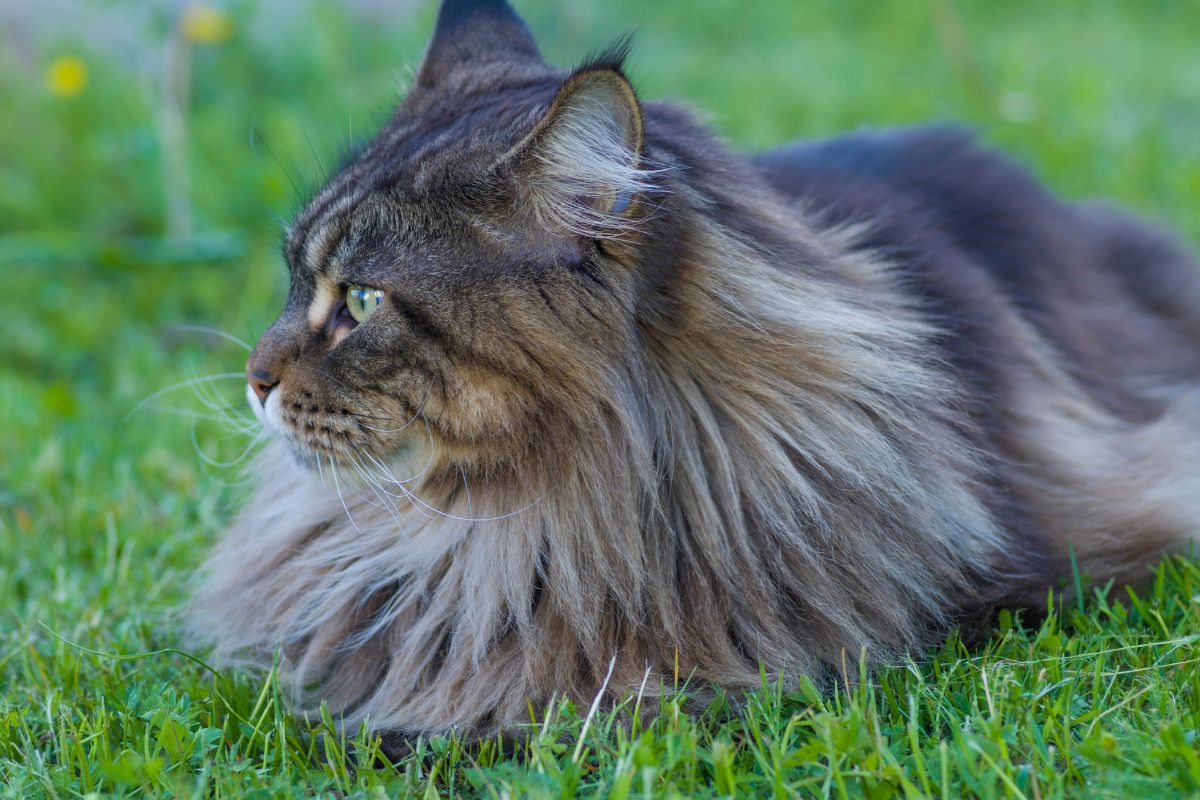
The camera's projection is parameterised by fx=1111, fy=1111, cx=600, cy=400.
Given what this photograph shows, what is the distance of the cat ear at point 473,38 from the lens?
260 cm

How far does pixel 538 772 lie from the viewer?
172 centimetres

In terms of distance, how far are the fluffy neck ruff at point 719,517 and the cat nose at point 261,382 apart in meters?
0.36

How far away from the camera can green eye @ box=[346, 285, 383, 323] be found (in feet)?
6.73

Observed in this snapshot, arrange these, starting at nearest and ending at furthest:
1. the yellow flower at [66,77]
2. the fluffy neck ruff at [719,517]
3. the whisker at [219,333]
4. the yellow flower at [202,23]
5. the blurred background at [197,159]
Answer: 1. the fluffy neck ruff at [719,517]
2. the whisker at [219,333]
3. the blurred background at [197,159]
4. the yellow flower at [202,23]
5. the yellow flower at [66,77]

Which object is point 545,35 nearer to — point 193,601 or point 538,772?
point 193,601

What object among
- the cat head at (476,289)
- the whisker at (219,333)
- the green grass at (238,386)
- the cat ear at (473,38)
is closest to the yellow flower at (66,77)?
the green grass at (238,386)

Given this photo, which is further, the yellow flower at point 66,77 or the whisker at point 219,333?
the yellow flower at point 66,77

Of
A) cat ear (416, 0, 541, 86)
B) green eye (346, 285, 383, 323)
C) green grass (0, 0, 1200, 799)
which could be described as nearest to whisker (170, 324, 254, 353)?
green grass (0, 0, 1200, 799)

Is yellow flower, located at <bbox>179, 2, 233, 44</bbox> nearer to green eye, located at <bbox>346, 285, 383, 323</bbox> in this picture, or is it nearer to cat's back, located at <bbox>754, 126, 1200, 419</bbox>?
cat's back, located at <bbox>754, 126, 1200, 419</bbox>

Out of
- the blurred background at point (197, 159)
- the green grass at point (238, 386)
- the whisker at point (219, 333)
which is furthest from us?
the blurred background at point (197, 159)

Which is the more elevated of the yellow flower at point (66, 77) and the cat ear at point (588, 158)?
the yellow flower at point (66, 77)

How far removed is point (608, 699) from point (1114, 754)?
0.82m

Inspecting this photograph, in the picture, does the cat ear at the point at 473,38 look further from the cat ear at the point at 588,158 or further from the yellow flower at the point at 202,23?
the yellow flower at the point at 202,23

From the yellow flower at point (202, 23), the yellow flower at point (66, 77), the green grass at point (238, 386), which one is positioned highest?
the yellow flower at point (202, 23)
